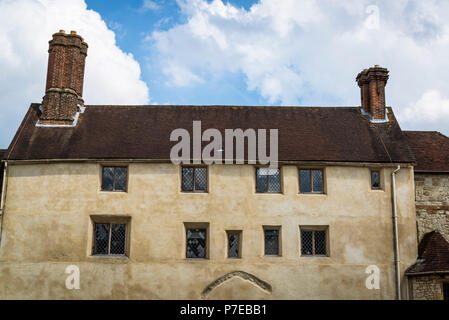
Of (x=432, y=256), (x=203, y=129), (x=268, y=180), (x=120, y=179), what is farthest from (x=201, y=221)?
(x=432, y=256)

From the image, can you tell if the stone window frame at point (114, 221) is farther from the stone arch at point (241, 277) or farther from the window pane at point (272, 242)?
the window pane at point (272, 242)

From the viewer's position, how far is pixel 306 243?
1661cm

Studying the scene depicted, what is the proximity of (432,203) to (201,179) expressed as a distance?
10.0 metres

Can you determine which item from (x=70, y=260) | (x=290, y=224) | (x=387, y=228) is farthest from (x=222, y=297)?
(x=387, y=228)

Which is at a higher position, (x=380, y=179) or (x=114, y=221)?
(x=380, y=179)

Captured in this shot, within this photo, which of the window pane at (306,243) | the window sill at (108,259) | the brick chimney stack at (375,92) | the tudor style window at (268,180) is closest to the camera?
the window sill at (108,259)

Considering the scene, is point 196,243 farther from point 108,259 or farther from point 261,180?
point 261,180

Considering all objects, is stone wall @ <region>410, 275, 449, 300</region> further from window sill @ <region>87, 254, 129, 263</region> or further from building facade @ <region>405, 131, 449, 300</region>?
window sill @ <region>87, 254, 129, 263</region>

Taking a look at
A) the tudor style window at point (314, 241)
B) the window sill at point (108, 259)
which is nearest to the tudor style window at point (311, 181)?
the tudor style window at point (314, 241)

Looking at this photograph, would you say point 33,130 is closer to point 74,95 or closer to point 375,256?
point 74,95

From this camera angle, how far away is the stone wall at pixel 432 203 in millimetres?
17453

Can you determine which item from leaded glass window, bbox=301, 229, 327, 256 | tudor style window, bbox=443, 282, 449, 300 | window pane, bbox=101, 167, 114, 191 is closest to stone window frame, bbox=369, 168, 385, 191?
leaded glass window, bbox=301, 229, 327, 256

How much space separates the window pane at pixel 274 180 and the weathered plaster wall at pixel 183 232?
14.0 inches

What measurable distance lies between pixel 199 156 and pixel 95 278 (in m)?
6.27
